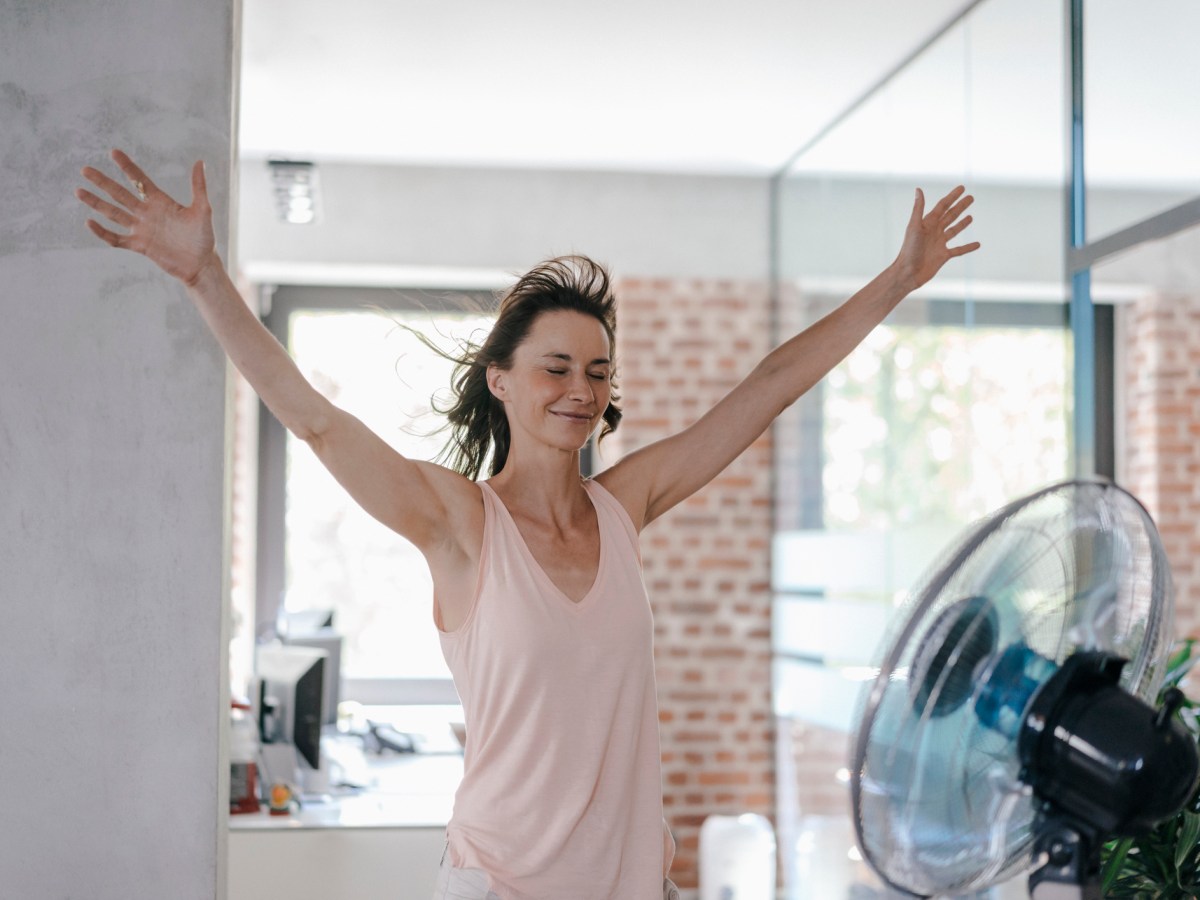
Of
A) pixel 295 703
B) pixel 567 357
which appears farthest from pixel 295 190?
pixel 567 357

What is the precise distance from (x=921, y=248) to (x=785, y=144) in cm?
331

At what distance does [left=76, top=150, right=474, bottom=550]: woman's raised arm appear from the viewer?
1529mm

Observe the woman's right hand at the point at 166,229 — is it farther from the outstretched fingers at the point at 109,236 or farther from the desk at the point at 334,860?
the desk at the point at 334,860

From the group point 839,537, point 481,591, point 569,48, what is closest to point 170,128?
point 481,591

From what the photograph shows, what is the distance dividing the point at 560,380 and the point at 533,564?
0.85ft

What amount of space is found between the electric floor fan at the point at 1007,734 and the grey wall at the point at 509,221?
4.39m

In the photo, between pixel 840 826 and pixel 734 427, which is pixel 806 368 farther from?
pixel 840 826

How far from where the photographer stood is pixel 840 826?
4.56 m

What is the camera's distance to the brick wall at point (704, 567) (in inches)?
208

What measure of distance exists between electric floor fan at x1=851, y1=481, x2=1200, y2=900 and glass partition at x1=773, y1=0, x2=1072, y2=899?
60.0 inches

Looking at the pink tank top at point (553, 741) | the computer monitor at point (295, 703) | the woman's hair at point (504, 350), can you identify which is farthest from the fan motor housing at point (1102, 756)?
the computer monitor at point (295, 703)

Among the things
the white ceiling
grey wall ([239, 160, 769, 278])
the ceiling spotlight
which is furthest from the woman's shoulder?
grey wall ([239, 160, 769, 278])

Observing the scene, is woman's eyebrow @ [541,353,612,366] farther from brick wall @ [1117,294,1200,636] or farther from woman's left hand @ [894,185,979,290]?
brick wall @ [1117,294,1200,636]

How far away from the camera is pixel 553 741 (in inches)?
62.3
